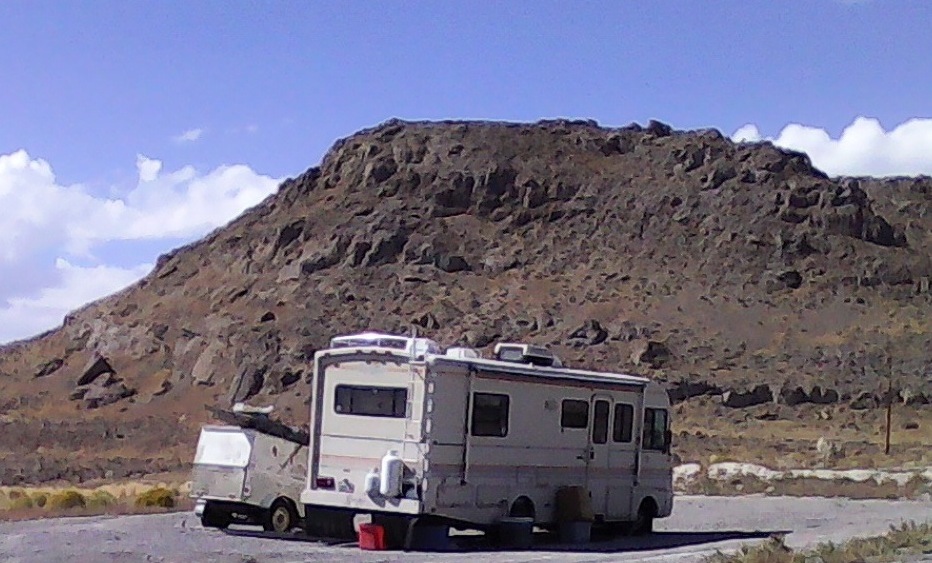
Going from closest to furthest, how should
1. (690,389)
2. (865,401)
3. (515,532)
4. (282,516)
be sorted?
(515,532)
(282,516)
(865,401)
(690,389)

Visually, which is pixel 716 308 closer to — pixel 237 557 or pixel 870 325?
pixel 870 325

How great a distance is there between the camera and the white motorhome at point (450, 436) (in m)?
18.5

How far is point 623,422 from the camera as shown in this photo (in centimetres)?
2173

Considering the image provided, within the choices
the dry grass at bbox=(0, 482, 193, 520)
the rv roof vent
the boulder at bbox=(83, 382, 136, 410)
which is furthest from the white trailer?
the boulder at bbox=(83, 382, 136, 410)

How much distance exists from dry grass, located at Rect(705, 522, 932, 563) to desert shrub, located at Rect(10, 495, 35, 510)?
17692 millimetres

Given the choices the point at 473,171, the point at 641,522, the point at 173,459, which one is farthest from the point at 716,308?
the point at 641,522

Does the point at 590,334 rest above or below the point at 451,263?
below

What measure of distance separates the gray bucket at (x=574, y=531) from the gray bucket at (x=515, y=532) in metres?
1.07

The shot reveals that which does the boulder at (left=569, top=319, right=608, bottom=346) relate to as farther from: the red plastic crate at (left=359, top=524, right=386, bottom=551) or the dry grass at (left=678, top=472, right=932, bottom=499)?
the red plastic crate at (left=359, top=524, right=386, bottom=551)

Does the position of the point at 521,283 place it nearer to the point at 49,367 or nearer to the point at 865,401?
the point at 865,401

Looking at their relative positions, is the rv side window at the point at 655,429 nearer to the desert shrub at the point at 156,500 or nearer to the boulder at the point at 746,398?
the desert shrub at the point at 156,500

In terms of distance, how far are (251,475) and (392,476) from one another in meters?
3.15

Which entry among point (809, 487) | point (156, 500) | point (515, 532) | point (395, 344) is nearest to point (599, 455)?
point (515, 532)

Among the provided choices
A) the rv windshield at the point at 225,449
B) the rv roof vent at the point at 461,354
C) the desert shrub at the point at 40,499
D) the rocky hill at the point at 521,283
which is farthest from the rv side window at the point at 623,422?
the rocky hill at the point at 521,283
